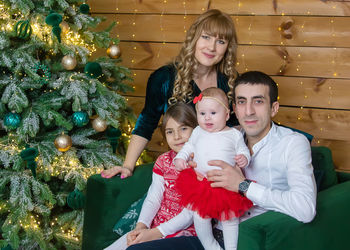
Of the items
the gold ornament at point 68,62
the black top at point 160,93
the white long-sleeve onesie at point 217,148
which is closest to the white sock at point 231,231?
the white long-sleeve onesie at point 217,148

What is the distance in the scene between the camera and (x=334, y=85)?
2.76 m

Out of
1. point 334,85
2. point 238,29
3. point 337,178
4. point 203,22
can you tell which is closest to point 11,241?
point 203,22

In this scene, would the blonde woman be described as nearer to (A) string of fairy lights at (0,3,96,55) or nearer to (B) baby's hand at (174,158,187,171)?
(B) baby's hand at (174,158,187,171)

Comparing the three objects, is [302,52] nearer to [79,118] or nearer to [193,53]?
[193,53]

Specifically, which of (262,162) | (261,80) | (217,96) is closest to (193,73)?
(217,96)

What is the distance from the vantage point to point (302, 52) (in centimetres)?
280

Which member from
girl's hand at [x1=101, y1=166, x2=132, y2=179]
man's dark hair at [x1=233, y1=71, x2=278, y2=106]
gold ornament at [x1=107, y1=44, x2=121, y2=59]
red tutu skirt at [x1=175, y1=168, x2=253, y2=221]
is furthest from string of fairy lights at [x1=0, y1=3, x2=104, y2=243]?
man's dark hair at [x1=233, y1=71, x2=278, y2=106]

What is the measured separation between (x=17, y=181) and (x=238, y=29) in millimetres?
1855

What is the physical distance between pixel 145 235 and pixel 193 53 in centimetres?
104

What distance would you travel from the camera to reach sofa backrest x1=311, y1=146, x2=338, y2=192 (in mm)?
1905

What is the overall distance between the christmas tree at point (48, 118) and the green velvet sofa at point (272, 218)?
38 centimetres

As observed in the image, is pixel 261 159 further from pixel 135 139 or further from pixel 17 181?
pixel 17 181

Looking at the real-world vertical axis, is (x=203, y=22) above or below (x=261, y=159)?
above

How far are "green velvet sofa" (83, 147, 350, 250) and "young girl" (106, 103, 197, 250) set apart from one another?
137 mm
